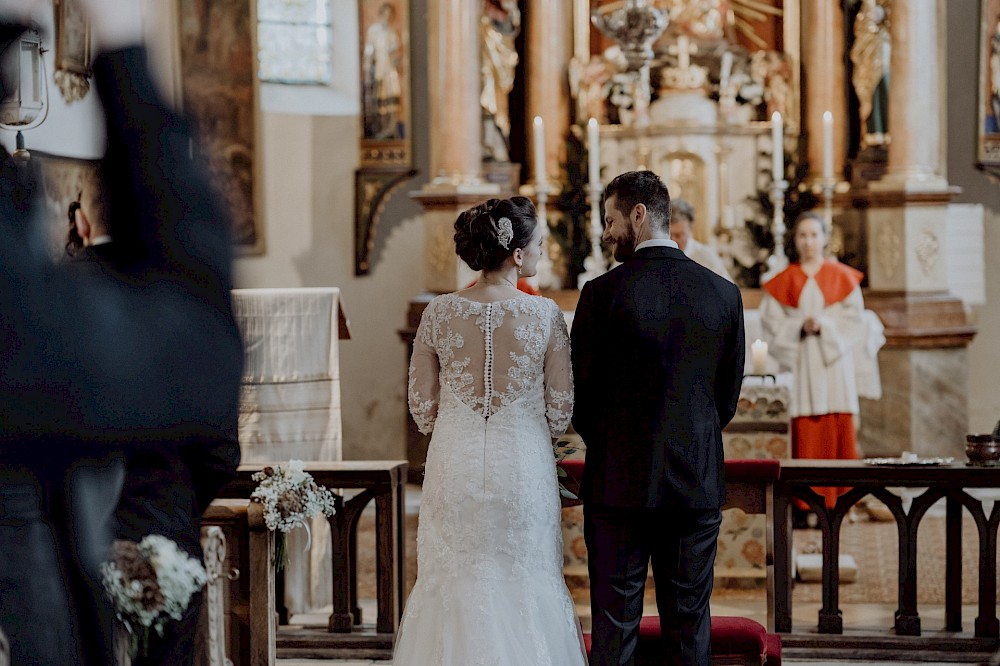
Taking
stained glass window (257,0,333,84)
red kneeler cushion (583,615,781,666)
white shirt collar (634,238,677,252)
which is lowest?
red kneeler cushion (583,615,781,666)

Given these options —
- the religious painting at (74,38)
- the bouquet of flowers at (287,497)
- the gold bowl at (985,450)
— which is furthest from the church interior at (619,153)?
the religious painting at (74,38)

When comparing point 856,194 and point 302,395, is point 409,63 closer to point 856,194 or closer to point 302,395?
point 856,194

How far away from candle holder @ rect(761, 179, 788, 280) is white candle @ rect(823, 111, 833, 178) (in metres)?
0.30

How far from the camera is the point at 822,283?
7664 mm

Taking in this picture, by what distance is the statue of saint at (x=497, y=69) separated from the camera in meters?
9.78

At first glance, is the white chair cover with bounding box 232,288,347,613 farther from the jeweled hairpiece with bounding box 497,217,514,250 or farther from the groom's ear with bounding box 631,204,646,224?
the groom's ear with bounding box 631,204,646,224

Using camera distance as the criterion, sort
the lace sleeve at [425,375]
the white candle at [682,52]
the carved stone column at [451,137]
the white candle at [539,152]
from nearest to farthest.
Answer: the lace sleeve at [425,375] → the white candle at [539,152] → the carved stone column at [451,137] → the white candle at [682,52]

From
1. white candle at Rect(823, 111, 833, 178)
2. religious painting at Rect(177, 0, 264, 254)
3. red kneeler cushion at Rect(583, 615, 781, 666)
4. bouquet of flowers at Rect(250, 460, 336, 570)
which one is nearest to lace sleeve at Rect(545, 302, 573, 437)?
red kneeler cushion at Rect(583, 615, 781, 666)

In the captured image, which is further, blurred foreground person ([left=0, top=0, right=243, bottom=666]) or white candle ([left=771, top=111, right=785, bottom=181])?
white candle ([left=771, top=111, right=785, bottom=181])

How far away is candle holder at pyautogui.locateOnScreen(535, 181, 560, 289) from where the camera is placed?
9.23 metres

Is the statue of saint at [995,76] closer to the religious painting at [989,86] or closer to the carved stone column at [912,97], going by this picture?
the religious painting at [989,86]

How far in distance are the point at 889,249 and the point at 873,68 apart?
138 centimetres

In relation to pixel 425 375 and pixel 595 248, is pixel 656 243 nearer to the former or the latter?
pixel 425 375

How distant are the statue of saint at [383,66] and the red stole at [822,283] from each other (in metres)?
3.82
